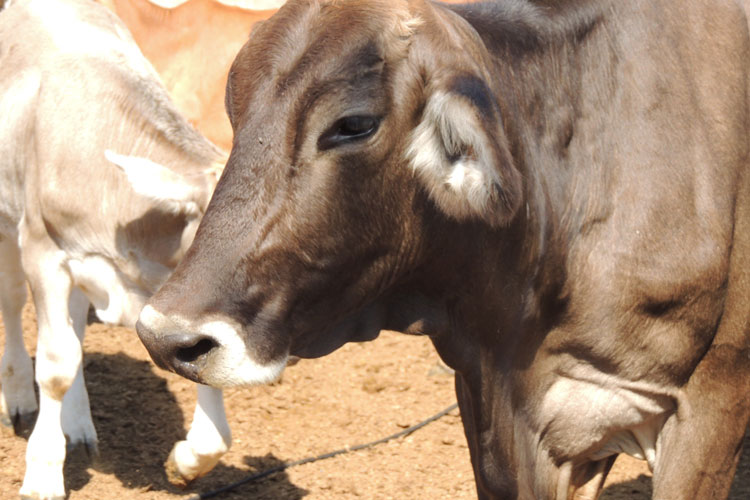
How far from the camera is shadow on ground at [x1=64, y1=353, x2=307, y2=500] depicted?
4473 millimetres

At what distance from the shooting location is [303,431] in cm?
500

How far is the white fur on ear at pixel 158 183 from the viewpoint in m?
3.87

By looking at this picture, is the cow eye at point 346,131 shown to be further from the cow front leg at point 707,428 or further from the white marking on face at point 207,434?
the white marking on face at point 207,434

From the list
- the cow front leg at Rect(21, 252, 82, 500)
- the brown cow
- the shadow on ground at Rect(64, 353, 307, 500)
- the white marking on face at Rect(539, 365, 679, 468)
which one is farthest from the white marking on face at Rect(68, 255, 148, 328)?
the white marking on face at Rect(539, 365, 679, 468)

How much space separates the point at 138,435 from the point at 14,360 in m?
0.66

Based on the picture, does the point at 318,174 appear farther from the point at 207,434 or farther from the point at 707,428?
the point at 207,434

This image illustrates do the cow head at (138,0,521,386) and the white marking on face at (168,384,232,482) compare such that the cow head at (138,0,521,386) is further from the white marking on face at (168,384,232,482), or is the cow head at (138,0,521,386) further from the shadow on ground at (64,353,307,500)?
the shadow on ground at (64,353,307,500)

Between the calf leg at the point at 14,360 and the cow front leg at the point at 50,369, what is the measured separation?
76cm

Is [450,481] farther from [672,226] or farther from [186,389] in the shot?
[672,226]

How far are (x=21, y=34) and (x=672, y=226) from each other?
313cm

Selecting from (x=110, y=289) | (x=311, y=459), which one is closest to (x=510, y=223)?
(x=110, y=289)

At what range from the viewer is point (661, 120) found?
261 cm

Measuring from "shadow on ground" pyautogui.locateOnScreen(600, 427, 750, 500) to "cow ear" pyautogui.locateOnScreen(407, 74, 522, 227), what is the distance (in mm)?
2440

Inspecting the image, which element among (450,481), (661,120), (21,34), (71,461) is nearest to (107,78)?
(21,34)
